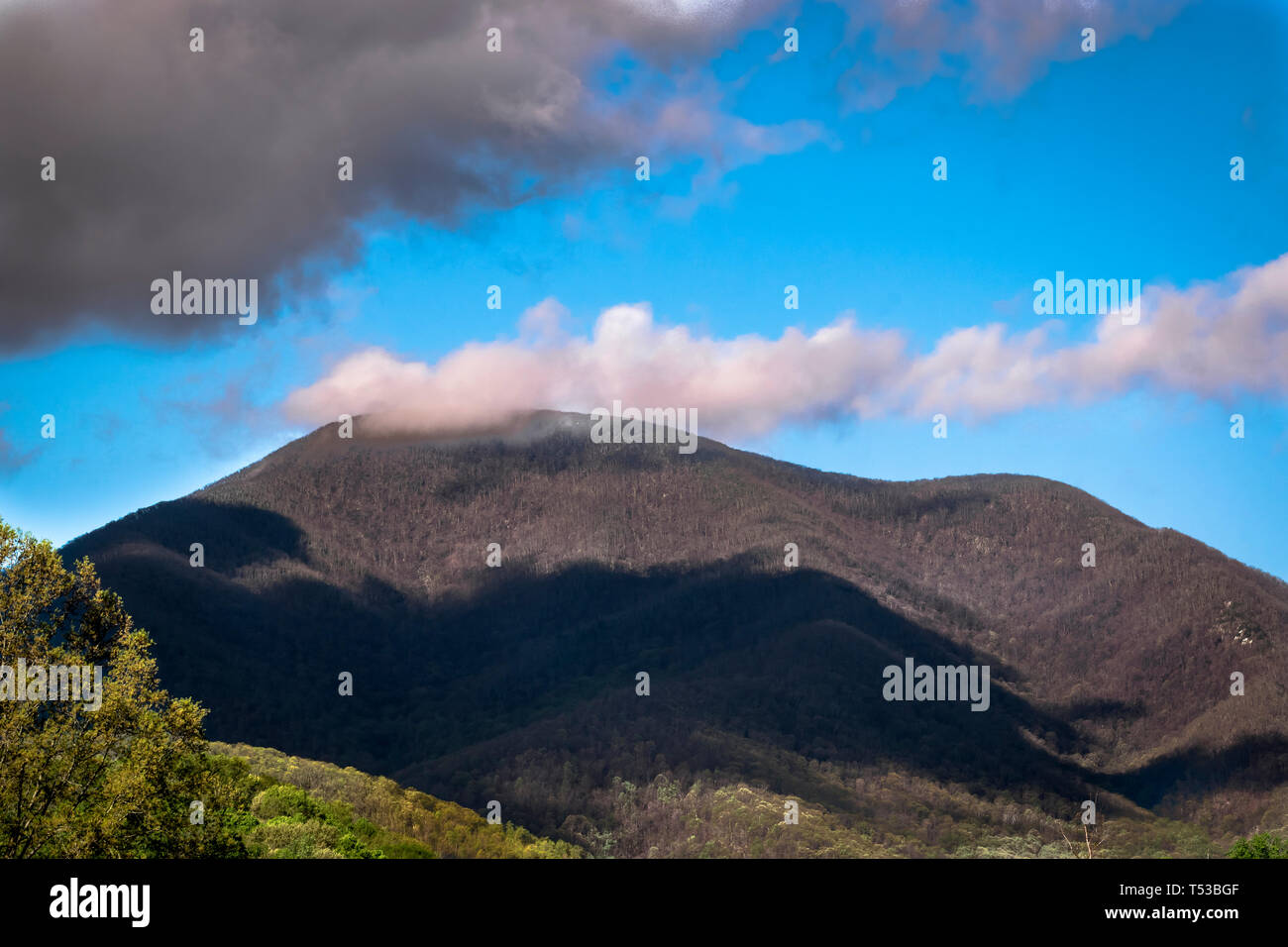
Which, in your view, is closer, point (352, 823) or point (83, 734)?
point (83, 734)

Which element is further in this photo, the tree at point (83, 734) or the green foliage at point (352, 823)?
the green foliage at point (352, 823)

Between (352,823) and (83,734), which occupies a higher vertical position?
(83,734)

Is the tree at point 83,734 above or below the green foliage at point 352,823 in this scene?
above

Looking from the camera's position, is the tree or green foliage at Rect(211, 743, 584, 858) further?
green foliage at Rect(211, 743, 584, 858)
